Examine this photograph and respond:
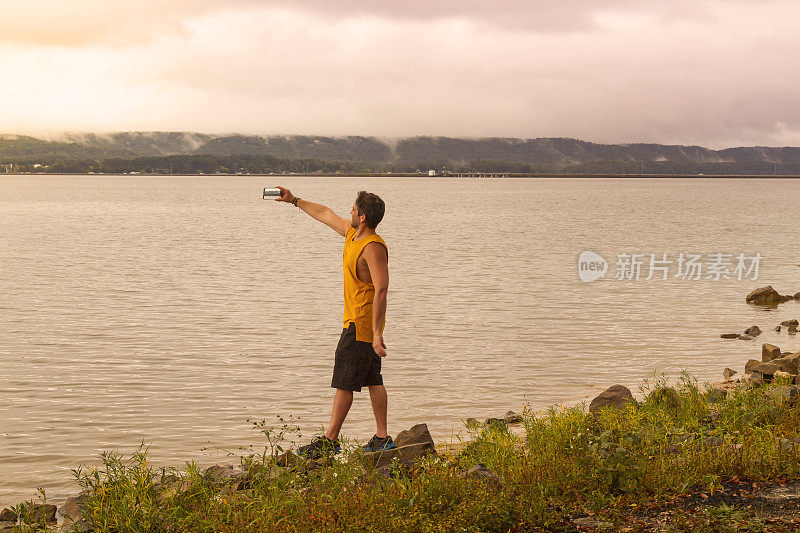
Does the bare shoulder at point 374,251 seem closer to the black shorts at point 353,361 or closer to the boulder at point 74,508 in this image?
the black shorts at point 353,361

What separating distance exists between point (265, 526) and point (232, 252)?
40592mm

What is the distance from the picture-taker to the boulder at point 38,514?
7.57 meters

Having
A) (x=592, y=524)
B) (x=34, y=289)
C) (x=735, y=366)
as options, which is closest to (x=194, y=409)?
(x=592, y=524)

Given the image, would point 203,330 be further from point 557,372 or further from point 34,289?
point 34,289

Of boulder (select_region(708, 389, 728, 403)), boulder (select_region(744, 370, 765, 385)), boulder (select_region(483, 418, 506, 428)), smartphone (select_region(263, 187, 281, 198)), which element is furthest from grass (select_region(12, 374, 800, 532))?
boulder (select_region(744, 370, 765, 385))

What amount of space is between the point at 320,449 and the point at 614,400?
15.6 feet

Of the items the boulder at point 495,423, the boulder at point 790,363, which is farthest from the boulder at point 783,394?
the boulder at point 495,423

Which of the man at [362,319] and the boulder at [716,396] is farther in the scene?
the boulder at [716,396]

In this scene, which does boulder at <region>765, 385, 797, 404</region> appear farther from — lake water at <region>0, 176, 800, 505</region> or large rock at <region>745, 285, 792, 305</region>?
large rock at <region>745, 285, 792, 305</region>

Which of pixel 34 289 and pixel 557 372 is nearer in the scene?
pixel 557 372

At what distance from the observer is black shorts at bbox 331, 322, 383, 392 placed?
8.62m

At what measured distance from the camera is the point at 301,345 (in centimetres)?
1859

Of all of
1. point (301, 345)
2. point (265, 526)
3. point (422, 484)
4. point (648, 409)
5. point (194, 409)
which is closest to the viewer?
point (265, 526)
